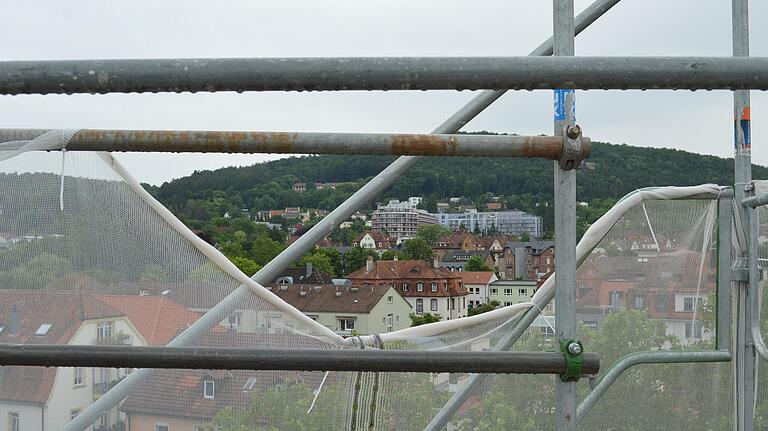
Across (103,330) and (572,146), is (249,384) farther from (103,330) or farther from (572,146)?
(572,146)

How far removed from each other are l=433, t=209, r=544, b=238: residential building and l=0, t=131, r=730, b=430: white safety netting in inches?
12.7

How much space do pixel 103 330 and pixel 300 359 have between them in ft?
2.47

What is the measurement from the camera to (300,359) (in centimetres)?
183

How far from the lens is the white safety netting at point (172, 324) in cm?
227

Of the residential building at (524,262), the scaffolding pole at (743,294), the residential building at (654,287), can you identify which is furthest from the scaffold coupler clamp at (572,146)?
the scaffolding pole at (743,294)

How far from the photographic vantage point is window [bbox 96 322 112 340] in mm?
2277

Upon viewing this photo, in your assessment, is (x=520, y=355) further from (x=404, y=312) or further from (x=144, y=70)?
(x=404, y=312)

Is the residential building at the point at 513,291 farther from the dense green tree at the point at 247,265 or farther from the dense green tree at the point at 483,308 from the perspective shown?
the dense green tree at the point at 247,265

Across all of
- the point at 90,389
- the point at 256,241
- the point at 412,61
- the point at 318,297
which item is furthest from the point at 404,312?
the point at 412,61

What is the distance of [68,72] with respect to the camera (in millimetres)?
1413

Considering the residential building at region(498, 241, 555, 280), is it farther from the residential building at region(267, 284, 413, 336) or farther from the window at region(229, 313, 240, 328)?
the window at region(229, 313, 240, 328)

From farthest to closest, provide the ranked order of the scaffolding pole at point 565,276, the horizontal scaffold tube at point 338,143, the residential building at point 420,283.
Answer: the residential building at point 420,283 → the scaffolding pole at point 565,276 → the horizontal scaffold tube at point 338,143

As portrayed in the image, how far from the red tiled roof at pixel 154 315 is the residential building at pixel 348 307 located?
0.40 meters

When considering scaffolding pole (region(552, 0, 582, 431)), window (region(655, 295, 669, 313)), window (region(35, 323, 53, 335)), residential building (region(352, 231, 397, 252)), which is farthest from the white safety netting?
scaffolding pole (region(552, 0, 582, 431))
